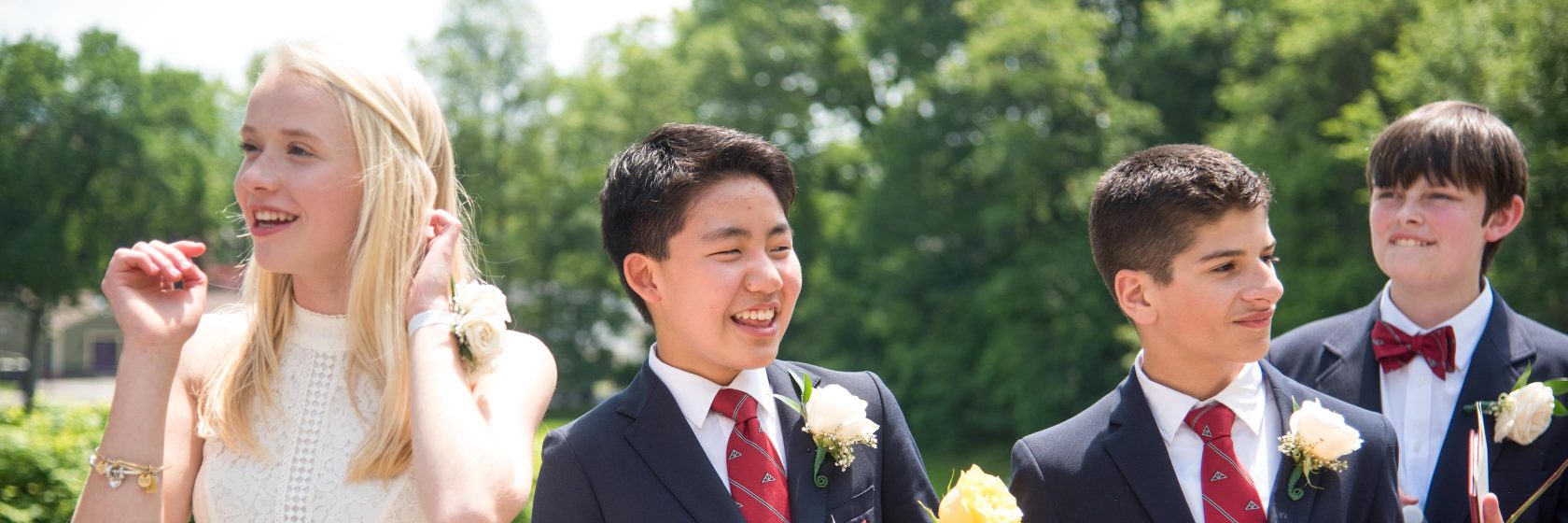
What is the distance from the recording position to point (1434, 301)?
407 cm

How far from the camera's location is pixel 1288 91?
23.5 m

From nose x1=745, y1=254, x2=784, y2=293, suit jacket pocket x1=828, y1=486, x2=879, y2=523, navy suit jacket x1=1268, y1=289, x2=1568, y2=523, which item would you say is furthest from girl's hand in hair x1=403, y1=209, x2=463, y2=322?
navy suit jacket x1=1268, y1=289, x2=1568, y2=523

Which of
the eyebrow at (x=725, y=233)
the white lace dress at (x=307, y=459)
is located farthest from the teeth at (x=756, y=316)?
the white lace dress at (x=307, y=459)

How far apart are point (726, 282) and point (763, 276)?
0.09 m

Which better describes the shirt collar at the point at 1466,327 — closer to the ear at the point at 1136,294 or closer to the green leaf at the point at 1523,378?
the green leaf at the point at 1523,378

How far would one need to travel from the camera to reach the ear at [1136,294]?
3357 millimetres

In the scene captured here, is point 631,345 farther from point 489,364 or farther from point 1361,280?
point 489,364

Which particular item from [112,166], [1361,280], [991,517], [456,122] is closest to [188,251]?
[991,517]

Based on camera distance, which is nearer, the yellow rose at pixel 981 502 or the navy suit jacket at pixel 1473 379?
the yellow rose at pixel 981 502

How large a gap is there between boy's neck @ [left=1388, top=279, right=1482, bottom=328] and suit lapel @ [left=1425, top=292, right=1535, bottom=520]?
0.29 ft

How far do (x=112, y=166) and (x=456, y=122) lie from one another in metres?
11.1

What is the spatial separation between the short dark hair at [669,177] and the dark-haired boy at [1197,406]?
0.99 metres

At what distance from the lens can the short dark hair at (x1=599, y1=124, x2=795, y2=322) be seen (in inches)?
119

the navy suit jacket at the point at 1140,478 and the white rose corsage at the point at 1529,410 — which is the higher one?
the white rose corsage at the point at 1529,410
